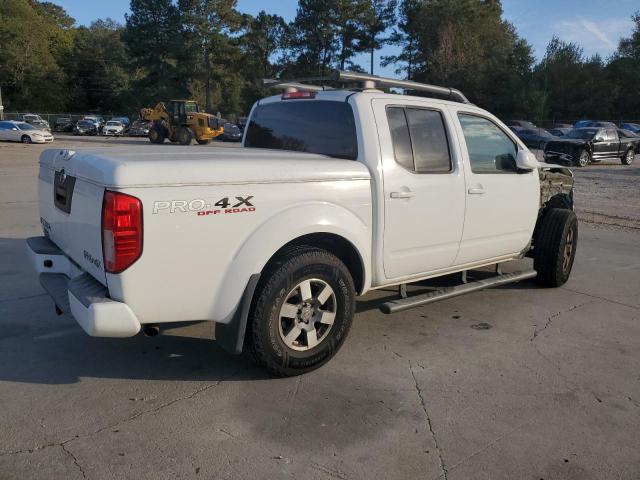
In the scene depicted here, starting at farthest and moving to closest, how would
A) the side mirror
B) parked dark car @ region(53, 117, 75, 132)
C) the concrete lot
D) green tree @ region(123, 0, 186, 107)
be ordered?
green tree @ region(123, 0, 186, 107) → parked dark car @ region(53, 117, 75, 132) → the side mirror → the concrete lot

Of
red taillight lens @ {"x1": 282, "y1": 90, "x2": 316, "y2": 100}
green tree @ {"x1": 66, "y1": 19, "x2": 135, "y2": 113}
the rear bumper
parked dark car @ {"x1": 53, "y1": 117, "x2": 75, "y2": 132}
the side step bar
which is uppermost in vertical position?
green tree @ {"x1": 66, "y1": 19, "x2": 135, "y2": 113}

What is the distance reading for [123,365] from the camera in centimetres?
412

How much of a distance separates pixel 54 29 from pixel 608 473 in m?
86.9

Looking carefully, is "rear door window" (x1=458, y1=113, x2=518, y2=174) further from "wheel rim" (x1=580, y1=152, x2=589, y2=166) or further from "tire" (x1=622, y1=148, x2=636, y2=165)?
"tire" (x1=622, y1=148, x2=636, y2=165)

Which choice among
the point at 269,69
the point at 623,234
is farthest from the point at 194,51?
the point at 623,234

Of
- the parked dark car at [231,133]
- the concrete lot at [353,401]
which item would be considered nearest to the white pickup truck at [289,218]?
the concrete lot at [353,401]

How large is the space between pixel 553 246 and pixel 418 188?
2.28 metres

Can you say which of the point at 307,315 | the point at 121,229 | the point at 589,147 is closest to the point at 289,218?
the point at 307,315

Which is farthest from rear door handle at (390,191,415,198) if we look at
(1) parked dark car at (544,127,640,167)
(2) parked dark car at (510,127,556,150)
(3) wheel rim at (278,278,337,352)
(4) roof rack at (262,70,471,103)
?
(2) parked dark car at (510,127,556,150)

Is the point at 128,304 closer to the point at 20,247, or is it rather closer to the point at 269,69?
the point at 20,247

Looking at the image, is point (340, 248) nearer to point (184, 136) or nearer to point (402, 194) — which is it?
point (402, 194)

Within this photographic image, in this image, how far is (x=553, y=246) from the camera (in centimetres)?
598

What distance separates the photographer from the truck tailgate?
334 cm

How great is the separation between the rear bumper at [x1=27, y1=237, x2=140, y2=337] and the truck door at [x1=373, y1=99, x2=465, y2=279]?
1.97 metres
